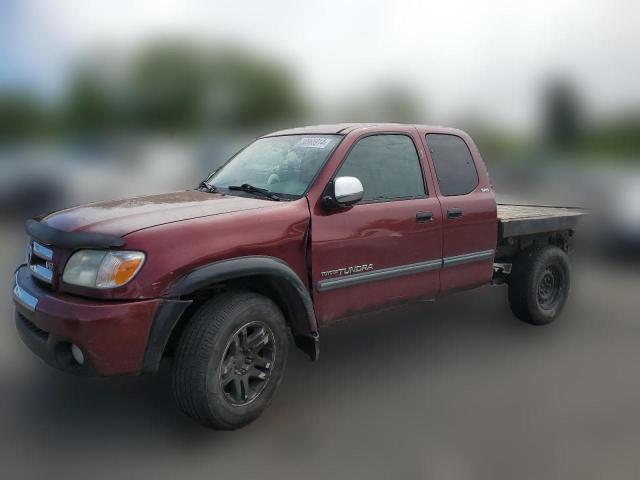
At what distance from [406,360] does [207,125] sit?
23270 mm

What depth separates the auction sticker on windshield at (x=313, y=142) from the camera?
429 cm

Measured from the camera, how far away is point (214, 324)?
3.32 meters

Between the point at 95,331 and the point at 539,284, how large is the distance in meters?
4.27

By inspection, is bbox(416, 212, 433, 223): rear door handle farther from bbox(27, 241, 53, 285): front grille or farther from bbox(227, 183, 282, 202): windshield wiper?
bbox(27, 241, 53, 285): front grille

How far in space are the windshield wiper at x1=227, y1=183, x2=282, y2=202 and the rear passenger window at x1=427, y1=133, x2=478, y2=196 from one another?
59.1 inches

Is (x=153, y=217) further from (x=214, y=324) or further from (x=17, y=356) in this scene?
(x=17, y=356)

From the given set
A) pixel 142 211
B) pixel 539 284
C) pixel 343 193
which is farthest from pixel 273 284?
pixel 539 284

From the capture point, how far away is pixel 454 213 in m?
4.74

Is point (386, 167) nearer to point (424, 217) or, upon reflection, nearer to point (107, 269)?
point (424, 217)

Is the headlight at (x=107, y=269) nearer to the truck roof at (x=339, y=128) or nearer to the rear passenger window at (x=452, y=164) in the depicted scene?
the truck roof at (x=339, y=128)

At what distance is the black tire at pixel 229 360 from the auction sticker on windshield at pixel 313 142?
1.31 m

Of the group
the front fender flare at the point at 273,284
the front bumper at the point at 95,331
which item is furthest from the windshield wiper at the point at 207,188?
the front bumper at the point at 95,331

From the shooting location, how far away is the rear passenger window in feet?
15.9

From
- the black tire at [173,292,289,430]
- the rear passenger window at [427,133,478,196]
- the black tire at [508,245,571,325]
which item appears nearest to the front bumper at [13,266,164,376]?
the black tire at [173,292,289,430]
